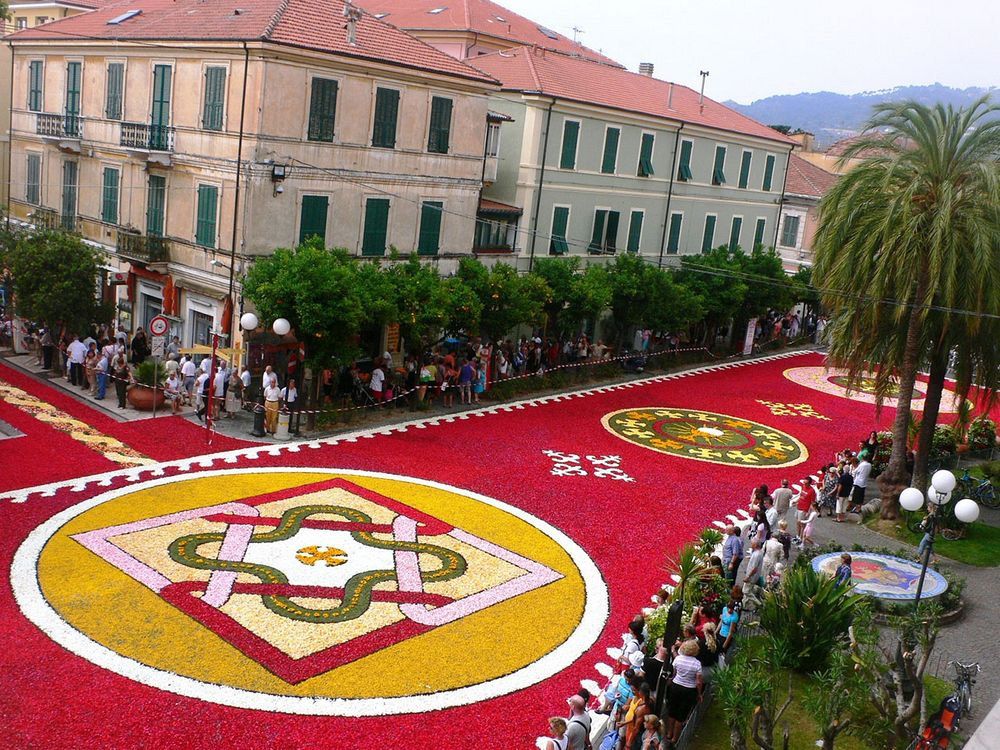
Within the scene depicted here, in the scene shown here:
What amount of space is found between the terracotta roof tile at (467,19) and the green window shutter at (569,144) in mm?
11413

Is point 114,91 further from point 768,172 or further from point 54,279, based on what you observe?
point 768,172

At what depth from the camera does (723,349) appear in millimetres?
48844

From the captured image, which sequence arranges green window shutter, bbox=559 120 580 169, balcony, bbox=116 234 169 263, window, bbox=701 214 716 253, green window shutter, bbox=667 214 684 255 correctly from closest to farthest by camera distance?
1. balcony, bbox=116 234 169 263
2. green window shutter, bbox=559 120 580 169
3. green window shutter, bbox=667 214 684 255
4. window, bbox=701 214 716 253

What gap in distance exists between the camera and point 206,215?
99.1ft

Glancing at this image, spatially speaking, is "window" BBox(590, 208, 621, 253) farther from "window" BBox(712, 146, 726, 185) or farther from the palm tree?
the palm tree

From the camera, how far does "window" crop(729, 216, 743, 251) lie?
52.5 metres

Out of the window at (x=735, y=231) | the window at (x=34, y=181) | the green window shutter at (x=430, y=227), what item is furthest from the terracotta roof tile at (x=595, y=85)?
the window at (x=34, y=181)

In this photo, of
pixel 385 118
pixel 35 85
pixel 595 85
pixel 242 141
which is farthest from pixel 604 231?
pixel 35 85

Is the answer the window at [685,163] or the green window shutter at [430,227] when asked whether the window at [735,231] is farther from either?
the green window shutter at [430,227]

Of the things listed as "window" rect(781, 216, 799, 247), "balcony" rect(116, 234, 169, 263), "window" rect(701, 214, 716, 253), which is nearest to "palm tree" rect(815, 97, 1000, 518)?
"balcony" rect(116, 234, 169, 263)

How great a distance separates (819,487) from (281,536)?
15481mm

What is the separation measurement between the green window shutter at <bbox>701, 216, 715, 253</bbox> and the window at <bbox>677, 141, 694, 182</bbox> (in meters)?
3.71

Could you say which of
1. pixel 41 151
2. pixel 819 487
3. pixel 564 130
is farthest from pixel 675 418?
pixel 41 151

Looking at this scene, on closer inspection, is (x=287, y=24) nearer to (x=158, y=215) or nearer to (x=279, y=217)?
(x=279, y=217)
